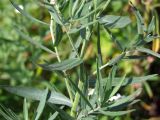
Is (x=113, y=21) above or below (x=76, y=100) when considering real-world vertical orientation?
above

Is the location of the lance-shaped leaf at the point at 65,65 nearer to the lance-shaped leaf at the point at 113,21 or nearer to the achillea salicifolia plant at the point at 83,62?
the achillea salicifolia plant at the point at 83,62

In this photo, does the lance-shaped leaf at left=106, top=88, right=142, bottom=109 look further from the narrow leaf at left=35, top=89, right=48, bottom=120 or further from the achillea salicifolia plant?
the narrow leaf at left=35, top=89, right=48, bottom=120

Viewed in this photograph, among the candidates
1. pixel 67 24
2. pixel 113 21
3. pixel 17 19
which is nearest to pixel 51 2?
pixel 67 24

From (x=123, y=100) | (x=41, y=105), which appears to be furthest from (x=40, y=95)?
(x=123, y=100)

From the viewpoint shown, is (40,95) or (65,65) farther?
(40,95)

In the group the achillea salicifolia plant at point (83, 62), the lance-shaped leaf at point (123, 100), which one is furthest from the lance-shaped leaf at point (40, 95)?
the lance-shaped leaf at point (123, 100)

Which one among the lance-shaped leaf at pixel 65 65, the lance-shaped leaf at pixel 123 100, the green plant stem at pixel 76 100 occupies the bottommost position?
the lance-shaped leaf at pixel 123 100

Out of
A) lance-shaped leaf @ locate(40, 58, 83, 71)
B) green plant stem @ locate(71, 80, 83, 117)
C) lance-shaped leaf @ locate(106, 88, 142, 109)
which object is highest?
lance-shaped leaf @ locate(40, 58, 83, 71)

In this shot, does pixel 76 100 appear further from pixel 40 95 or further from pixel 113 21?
pixel 113 21

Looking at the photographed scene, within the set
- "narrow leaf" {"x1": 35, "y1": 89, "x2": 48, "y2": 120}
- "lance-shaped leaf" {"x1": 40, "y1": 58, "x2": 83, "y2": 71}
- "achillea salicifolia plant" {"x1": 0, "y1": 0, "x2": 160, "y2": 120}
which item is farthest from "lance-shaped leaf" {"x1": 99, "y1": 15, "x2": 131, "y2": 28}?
"narrow leaf" {"x1": 35, "y1": 89, "x2": 48, "y2": 120}

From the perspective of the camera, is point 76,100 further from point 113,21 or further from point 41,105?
point 113,21

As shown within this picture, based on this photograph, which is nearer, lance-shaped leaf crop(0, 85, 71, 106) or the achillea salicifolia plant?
the achillea salicifolia plant

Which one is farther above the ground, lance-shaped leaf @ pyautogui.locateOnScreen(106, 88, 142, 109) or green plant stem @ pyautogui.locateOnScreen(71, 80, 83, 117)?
green plant stem @ pyautogui.locateOnScreen(71, 80, 83, 117)
